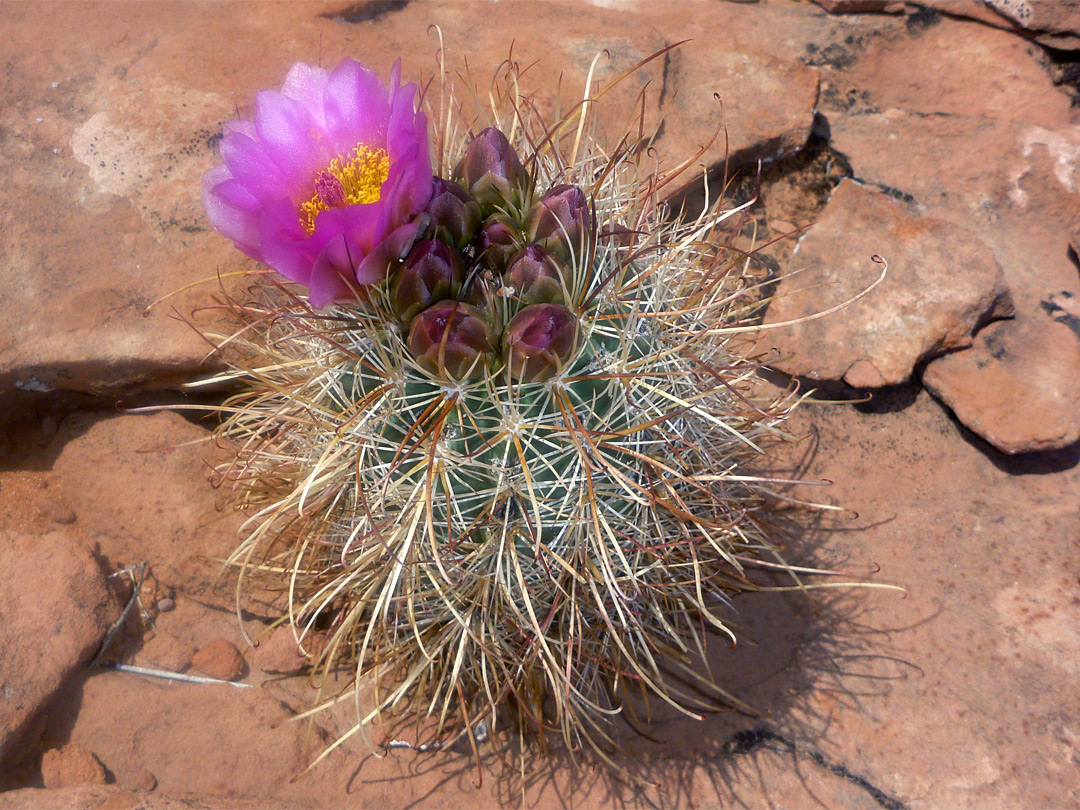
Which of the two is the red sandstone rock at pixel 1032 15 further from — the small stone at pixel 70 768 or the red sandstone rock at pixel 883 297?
the small stone at pixel 70 768

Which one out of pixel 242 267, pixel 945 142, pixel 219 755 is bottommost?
pixel 219 755

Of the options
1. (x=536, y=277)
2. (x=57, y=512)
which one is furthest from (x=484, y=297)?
(x=57, y=512)

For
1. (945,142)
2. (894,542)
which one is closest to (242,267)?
(894,542)

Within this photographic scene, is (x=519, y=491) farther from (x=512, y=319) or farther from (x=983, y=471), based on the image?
(x=983, y=471)

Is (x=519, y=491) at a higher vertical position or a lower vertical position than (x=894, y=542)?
higher

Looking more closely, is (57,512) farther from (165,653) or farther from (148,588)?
(165,653)

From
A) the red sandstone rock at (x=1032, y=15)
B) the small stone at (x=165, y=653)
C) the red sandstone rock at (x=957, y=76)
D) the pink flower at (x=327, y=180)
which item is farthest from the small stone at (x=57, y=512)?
the red sandstone rock at (x=1032, y=15)

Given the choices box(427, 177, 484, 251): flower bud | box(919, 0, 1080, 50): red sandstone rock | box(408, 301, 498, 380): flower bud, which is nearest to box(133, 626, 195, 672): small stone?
box(408, 301, 498, 380): flower bud
